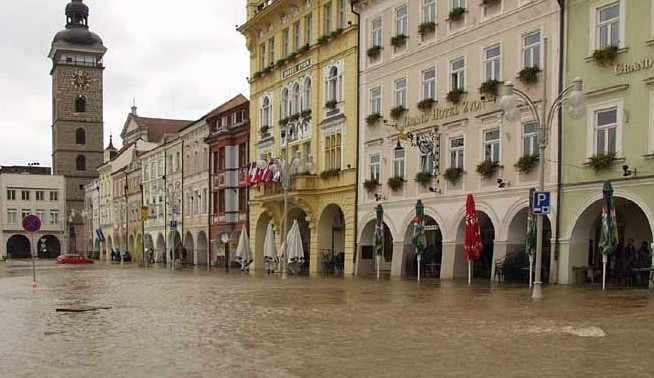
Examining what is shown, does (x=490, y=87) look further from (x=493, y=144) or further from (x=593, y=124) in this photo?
(x=593, y=124)

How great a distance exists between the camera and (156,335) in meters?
14.5

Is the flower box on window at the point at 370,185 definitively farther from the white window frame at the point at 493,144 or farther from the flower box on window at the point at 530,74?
the flower box on window at the point at 530,74

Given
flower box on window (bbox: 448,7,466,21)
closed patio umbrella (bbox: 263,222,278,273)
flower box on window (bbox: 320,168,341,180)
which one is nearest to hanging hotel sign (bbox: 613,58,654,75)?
flower box on window (bbox: 448,7,466,21)

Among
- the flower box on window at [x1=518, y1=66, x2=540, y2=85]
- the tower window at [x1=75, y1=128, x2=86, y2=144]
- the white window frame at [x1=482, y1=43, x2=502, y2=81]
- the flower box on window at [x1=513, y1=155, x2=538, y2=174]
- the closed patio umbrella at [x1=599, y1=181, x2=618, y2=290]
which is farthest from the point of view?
the tower window at [x1=75, y1=128, x2=86, y2=144]

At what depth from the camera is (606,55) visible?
25.3 meters

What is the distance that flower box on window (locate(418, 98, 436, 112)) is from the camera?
110 ft

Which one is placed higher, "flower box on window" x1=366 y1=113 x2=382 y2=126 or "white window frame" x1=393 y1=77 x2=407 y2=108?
"white window frame" x1=393 y1=77 x2=407 y2=108

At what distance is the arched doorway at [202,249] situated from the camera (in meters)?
63.8

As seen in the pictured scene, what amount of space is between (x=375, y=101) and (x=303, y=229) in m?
12.8

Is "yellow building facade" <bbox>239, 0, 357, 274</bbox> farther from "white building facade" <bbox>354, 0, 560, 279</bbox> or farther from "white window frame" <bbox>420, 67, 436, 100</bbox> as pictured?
"white window frame" <bbox>420, 67, 436, 100</bbox>

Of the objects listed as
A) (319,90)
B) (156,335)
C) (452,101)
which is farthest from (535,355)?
(319,90)

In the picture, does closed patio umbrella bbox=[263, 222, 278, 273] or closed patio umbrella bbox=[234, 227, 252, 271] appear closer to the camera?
closed patio umbrella bbox=[263, 222, 278, 273]

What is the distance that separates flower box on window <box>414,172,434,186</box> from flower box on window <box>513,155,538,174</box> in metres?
5.59

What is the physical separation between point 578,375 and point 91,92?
122347mm
